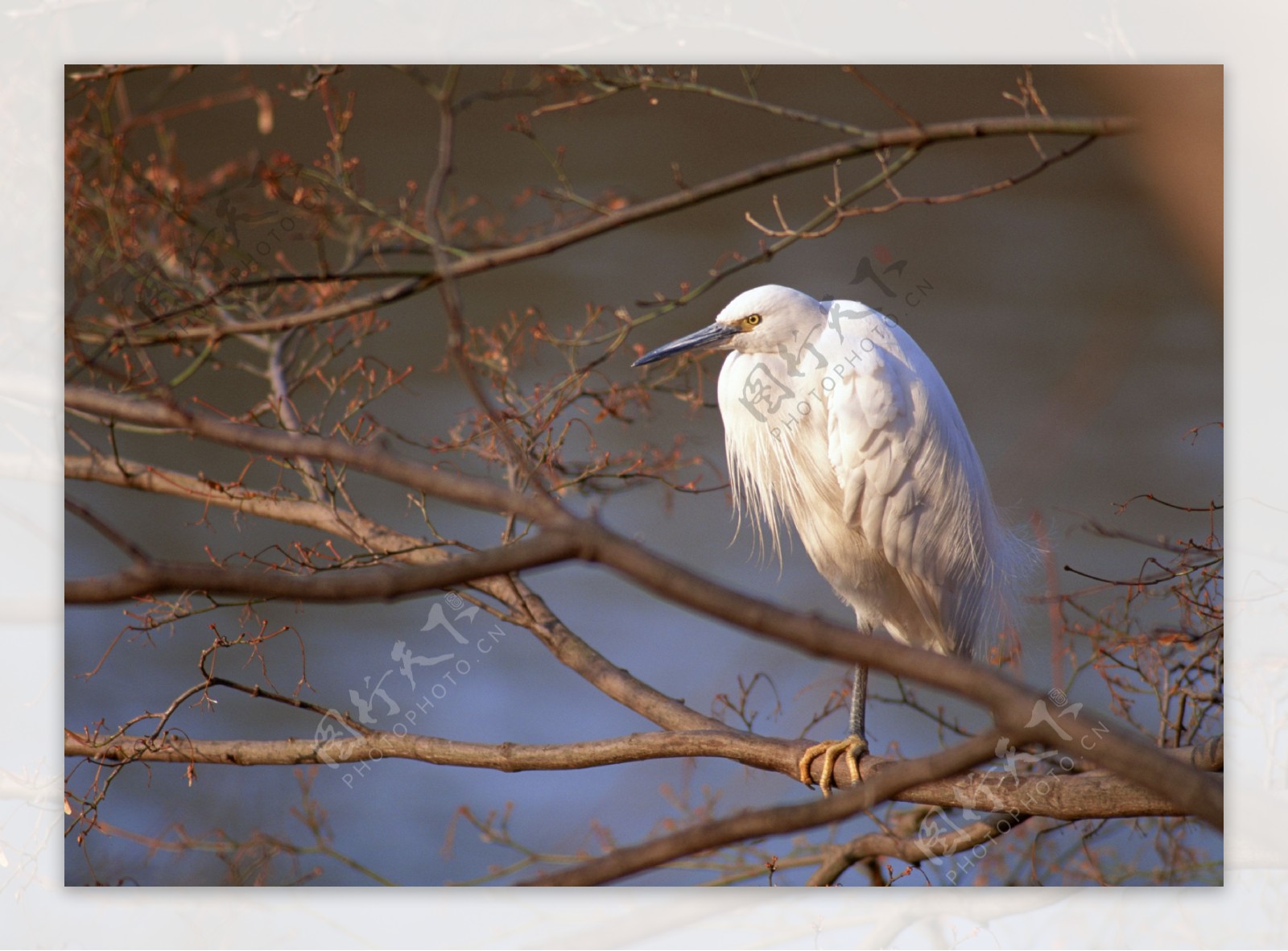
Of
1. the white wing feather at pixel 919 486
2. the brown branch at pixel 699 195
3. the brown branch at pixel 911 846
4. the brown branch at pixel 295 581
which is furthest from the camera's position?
the white wing feather at pixel 919 486

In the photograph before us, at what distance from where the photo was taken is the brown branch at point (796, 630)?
53 cm

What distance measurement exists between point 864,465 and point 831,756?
0.44 m

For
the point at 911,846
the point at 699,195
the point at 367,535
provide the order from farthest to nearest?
the point at 367,535 → the point at 911,846 → the point at 699,195

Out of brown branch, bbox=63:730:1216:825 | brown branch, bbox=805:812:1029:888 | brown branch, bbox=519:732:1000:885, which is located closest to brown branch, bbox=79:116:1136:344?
brown branch, bbox=63:730:1216:825

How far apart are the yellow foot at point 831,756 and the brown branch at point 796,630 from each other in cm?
118

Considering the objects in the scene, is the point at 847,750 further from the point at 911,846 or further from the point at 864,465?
the point at 864,465

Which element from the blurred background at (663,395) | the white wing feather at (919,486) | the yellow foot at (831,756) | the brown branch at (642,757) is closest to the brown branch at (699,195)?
the blurred background at (663,395)

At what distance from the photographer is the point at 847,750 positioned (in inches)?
71.3

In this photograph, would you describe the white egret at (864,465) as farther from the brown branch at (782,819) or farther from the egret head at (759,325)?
the brown branch at (782,819)

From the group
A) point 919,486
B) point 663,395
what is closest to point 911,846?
point 919,486

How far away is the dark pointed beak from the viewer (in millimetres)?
1864

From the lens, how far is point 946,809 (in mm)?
1860

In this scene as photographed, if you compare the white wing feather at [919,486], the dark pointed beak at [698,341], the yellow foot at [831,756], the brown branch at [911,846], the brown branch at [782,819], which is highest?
the dark pointed beak at [698,341]

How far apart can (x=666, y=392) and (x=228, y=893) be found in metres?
1.04
